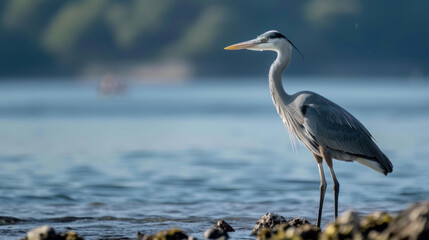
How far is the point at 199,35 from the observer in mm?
123188

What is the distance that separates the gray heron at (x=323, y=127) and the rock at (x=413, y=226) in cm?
274

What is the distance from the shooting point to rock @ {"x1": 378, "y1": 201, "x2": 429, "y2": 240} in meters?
5.61

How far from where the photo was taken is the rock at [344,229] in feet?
20.5

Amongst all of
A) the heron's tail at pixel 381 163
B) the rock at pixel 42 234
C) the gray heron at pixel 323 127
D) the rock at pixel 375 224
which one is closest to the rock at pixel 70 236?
the rock at pixel 42 234

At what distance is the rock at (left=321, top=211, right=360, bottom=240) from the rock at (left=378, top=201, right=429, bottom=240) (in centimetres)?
37

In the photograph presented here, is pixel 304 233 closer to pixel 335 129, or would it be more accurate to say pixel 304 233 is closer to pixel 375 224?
pixel 375 224

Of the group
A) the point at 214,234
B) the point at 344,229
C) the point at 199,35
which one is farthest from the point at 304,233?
the point at 199,35

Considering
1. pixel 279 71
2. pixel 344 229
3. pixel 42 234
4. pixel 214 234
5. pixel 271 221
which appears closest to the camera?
pixel 344 229

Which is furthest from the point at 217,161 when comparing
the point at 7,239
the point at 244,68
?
the point at 244,68

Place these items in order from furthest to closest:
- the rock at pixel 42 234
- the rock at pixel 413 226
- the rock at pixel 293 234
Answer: the rock at pixel 42 234 < the rock at pixel 293 234 < the rock at pixel 413 226

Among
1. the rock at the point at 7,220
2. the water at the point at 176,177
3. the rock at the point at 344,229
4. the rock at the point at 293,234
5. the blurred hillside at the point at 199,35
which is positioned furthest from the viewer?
the blurred hillside at the point at 199,35

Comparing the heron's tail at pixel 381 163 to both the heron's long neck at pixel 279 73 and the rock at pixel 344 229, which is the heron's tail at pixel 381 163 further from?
the rock at pixel 344 229

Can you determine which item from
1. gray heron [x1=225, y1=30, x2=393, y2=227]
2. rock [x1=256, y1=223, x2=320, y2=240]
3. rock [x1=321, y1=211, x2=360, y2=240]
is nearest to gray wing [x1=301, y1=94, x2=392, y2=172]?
gray heron [x1=225, y1=30, x2=393, y2=227]

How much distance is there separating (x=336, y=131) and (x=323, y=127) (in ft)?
0.46
